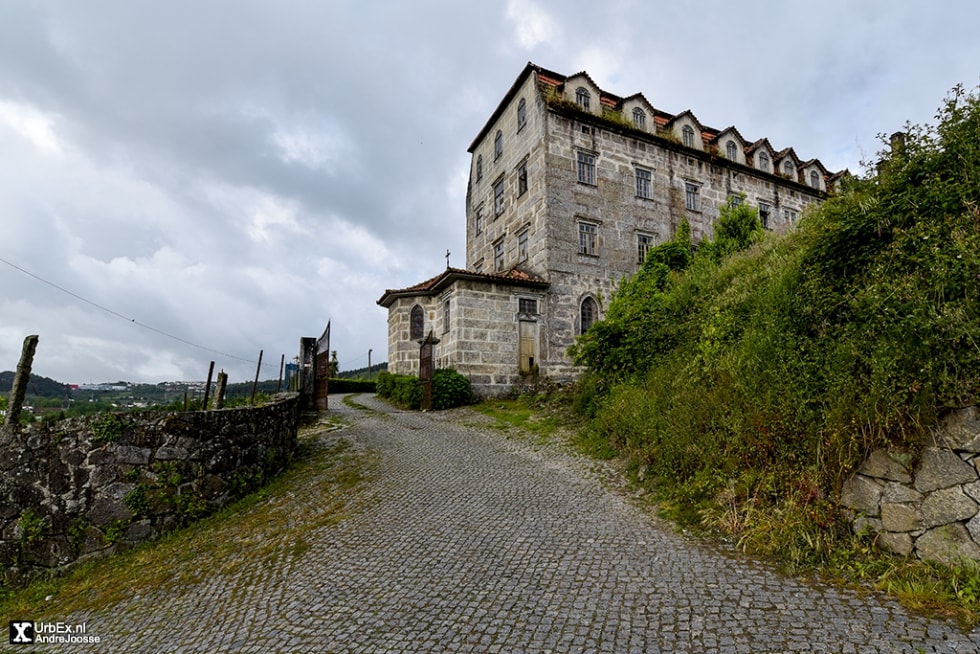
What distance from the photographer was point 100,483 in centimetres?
717

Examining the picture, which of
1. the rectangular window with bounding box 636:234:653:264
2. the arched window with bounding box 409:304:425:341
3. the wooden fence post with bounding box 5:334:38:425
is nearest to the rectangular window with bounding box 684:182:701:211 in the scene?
the rectangular window with bounding box 636:234:653:264

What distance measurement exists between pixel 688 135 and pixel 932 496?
23.8 m

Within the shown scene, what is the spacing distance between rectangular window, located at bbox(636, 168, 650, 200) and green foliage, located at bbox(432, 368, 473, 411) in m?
12.2

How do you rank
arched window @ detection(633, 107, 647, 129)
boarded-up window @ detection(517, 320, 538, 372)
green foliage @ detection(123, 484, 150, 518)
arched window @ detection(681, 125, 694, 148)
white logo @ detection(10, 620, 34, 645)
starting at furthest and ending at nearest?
arched window @ detection(681, 125, 694, 148), arched window @ detection(633, 107, 647, 129), boarded-up window @ detection(517, 320, 538, 372), green foliage @ detection(123, 484, 150, 518), white logo @ detection(10, 620, 34, 645)

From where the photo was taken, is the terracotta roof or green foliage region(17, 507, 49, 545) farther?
the terracotta roof

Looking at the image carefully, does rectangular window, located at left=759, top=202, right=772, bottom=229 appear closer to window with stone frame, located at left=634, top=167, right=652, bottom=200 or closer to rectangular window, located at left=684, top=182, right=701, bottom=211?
rectangular window, located at left=684, top=182, right=701, bottom=211

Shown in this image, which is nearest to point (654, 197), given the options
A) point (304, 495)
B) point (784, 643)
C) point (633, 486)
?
point (633, 486)

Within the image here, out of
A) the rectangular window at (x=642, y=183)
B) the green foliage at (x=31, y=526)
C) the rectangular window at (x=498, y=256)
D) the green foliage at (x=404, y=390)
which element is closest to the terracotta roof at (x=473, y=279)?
the rectangular window at (x=498, y=256)

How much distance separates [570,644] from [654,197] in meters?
22.1

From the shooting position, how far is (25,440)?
700 cm

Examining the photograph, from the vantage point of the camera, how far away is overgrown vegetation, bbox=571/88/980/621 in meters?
4.48

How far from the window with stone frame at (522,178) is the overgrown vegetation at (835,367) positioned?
49.3 feet

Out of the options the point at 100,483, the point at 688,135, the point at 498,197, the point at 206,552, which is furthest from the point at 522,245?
the point at 206,552

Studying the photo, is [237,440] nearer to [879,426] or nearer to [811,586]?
[811,586]
